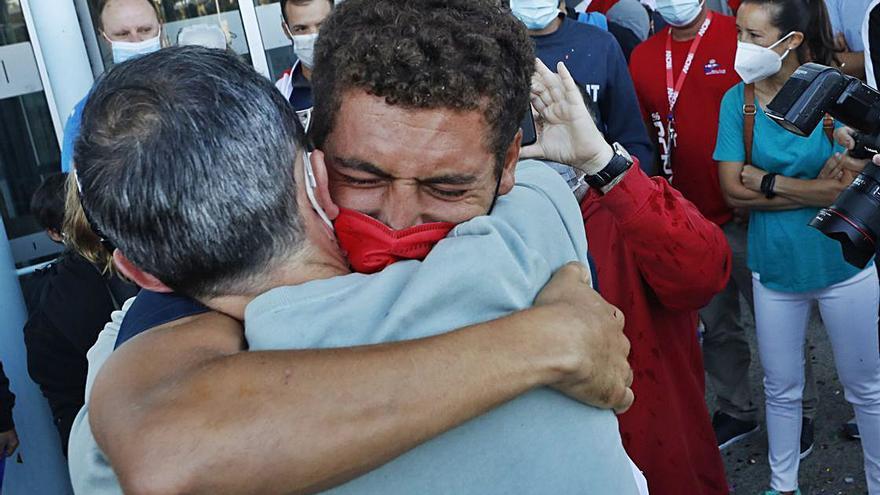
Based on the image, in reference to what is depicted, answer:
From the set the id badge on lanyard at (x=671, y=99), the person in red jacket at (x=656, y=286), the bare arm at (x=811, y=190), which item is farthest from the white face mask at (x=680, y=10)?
the person in red jacket at (x=656, y=286)

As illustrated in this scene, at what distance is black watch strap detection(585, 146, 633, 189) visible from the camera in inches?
83.3

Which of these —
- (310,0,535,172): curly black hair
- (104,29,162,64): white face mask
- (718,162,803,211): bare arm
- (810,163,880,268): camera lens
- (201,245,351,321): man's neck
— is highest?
(310,0,535,172): curly black hair

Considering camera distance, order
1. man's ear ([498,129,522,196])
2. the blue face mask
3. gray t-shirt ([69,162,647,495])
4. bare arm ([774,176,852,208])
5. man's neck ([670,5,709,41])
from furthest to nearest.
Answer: man's neck ([670,5,709,41])
the blue face mask
bare arm ([774,176,852,208])
man's ear ([498,129,522,196])
gray t-shirt ([69,162,647,495])

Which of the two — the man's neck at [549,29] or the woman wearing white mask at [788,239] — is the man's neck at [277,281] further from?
the man's neck at [549,29]

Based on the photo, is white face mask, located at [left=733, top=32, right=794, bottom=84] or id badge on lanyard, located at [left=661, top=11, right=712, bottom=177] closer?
white face mask, located at [left=733, top=32, right=794, bottom=84]

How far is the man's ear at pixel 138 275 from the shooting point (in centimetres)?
131

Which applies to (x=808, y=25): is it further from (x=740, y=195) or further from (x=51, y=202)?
(x=51, y=202)

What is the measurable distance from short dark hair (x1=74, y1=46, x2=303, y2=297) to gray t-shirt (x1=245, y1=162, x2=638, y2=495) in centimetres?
10

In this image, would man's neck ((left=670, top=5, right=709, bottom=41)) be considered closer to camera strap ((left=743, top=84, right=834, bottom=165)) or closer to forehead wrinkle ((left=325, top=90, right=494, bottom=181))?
camera strap ((left=743, top=84, right=834, bottom=165))

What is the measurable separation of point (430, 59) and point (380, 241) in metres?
0.30

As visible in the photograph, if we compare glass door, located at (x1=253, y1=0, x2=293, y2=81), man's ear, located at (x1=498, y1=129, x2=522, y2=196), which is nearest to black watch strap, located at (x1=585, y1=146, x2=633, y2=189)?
man's ear, located at (x1=498, y1=129, x2=522, y2=196)

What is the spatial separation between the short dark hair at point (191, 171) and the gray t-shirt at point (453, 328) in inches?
3.8

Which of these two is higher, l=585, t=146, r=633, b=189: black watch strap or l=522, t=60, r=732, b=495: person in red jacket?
l=585, t=146, r=633, b=189: black watch strap

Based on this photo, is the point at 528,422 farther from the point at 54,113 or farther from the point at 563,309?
the point at 54,113
